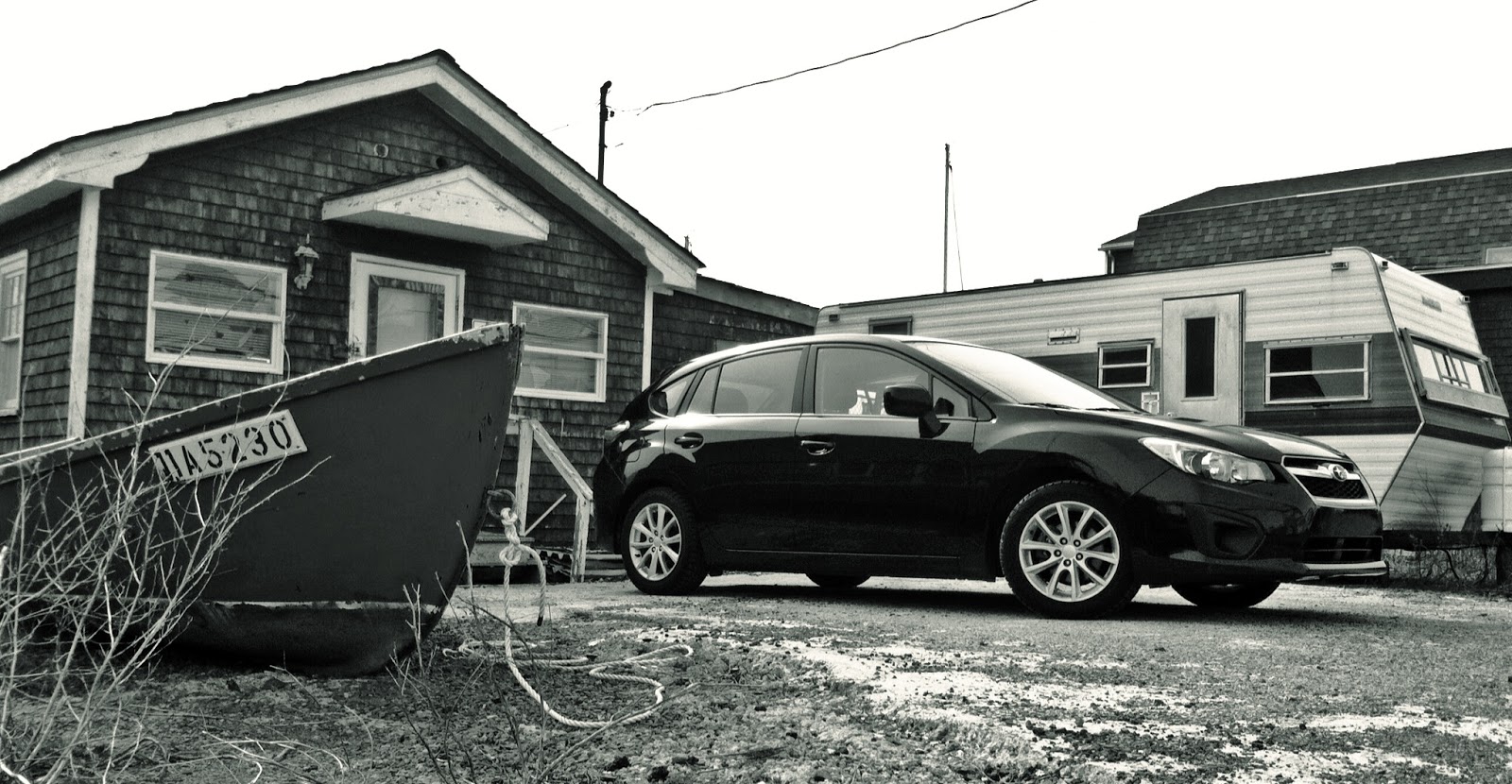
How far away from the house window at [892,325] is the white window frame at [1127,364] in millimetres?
2104

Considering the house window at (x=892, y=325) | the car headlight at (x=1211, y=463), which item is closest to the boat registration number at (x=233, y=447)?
the car headlight at (x=1211, y=463)

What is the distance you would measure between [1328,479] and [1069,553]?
1.47 metres

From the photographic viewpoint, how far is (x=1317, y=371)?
12.9m

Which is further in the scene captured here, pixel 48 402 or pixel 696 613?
pixel 48 402

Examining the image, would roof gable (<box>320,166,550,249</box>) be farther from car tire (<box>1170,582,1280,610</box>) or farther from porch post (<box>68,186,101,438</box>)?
car tire (<box>1170,582,1280,610</box>)

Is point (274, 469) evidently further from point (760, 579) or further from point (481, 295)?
point (481, 295)

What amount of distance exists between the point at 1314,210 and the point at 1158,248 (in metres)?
2.71

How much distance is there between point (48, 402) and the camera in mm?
12617

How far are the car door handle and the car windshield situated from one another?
30.6 inches

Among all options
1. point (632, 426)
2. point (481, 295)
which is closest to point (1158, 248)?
point (481, 295)

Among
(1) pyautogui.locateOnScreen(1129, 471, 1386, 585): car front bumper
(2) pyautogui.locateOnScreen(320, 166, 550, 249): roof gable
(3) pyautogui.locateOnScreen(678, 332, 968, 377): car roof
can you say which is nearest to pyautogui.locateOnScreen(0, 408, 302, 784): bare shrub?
(3) pyautogui.locateOnScreen(678, 332, 968, 377): car roof

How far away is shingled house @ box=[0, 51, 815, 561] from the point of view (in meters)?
12.5

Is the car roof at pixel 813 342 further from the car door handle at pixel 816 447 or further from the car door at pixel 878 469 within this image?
the car door handle at pixel 816 447

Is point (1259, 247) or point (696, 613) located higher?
point (1259, 247)
